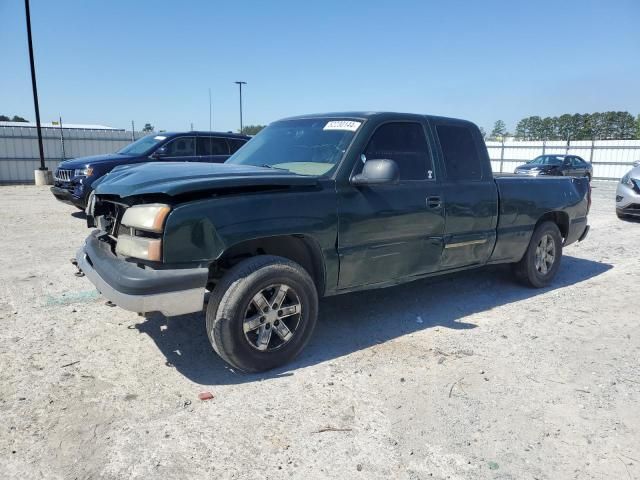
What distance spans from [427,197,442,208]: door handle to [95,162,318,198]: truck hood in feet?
3.91

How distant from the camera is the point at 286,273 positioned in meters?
3.33

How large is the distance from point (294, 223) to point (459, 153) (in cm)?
214

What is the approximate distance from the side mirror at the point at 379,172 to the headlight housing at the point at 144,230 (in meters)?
1.47

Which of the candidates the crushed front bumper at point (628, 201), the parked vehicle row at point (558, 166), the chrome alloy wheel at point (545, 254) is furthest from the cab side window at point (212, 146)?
the parked vehicle row at point (558, 166)

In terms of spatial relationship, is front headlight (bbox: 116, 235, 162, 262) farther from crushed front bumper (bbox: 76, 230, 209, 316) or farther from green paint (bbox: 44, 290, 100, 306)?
green paint (bbox: 44, 290, 100, 306)

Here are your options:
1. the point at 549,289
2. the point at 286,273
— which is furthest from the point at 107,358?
the point at 549,289

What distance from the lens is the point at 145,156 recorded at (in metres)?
9.57

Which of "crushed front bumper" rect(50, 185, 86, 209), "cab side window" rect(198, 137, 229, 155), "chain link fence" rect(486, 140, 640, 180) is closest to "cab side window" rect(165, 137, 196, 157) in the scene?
"cab side window" rect(198, 137, 229, 155)

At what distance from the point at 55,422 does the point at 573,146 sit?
35003 mm

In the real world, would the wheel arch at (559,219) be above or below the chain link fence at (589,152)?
below

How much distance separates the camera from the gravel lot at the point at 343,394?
8.12ft

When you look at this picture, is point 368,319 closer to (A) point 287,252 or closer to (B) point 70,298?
(A) point 287,252

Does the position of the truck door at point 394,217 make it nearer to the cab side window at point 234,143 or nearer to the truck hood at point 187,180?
the truck hood at point 187,180

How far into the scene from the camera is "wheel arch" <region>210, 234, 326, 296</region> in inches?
134
